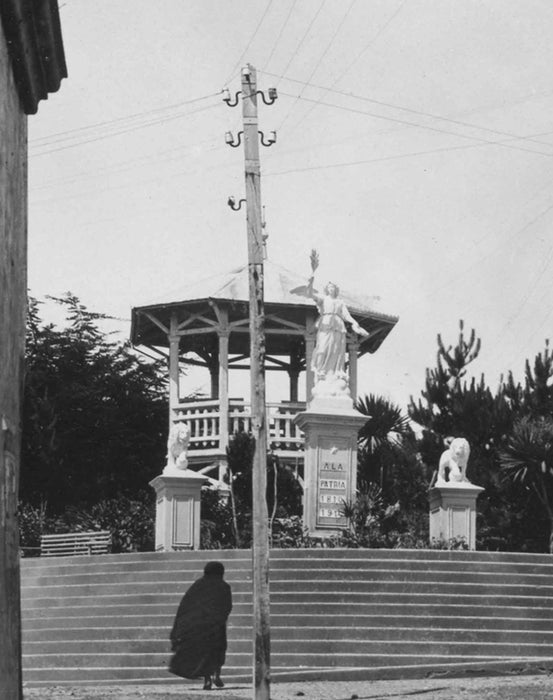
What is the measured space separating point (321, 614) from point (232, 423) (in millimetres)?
18627

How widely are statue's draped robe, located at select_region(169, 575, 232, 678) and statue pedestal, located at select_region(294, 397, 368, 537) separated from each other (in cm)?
887

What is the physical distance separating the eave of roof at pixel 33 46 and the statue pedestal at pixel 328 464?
18.9 metres

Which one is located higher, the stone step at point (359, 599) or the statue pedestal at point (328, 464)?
the statue pedestal at point (328, 464)

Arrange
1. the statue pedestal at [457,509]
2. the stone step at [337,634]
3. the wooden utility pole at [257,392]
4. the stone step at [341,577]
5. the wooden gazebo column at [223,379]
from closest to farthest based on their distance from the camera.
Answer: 1. the wooden utility pole at [257,392]
2. the stone step at [337,634]
3. the stone step at [341,577]
4. the statue pedestal at [457,509]
5. the wooden gazebo column at [223,379]

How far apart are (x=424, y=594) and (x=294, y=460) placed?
17280 mm

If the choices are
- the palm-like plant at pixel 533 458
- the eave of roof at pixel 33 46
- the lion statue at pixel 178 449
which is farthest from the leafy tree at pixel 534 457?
the eave of roof at pixel 33 46

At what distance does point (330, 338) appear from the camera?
97.3 ft

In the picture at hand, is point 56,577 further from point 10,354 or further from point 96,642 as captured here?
point 10,354

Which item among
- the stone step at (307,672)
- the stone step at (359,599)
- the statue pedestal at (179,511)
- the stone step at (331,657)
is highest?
the statue pedestal at (179,511)

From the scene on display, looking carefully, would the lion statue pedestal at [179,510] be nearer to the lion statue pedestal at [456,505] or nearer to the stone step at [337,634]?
the lion statue pedestal at [456,505]

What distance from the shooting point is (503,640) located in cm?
2078

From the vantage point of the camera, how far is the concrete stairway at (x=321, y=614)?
2000 centimetres

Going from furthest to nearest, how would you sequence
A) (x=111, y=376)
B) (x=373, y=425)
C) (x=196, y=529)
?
(x=111, y=376) → (x=373, y=425) → (x=196, y=529)

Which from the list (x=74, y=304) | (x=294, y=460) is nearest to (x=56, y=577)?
(x=294, y=460)
